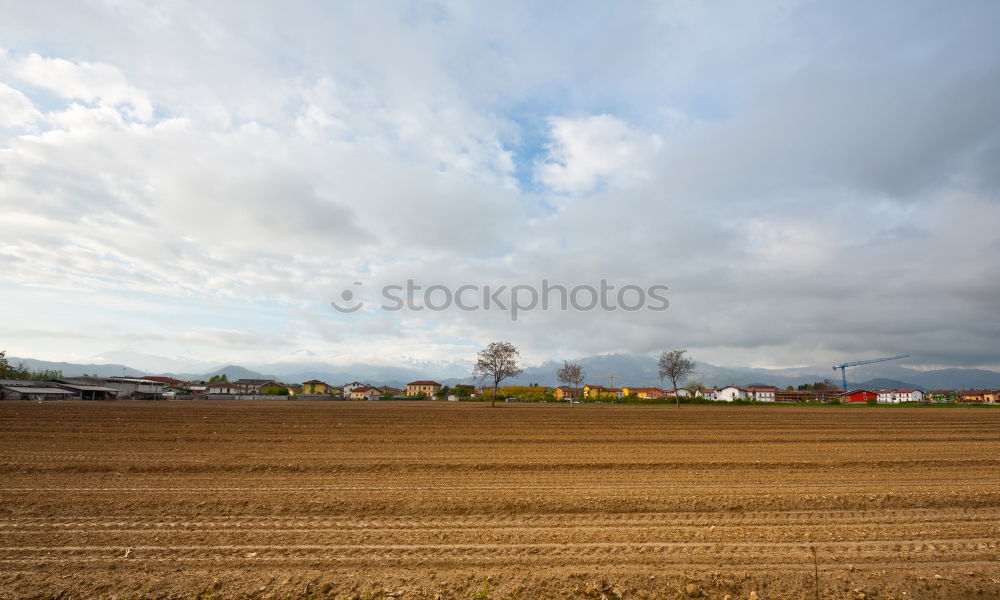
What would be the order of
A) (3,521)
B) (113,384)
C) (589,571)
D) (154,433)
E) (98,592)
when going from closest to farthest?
(98,592) < (589,571) < (3,521) < (154,433) < (113,384)

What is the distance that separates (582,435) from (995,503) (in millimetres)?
16874

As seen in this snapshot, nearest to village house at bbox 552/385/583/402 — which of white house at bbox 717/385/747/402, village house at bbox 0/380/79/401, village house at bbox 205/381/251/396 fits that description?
white house at bbox 717/385/747/402

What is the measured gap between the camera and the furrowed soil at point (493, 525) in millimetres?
7234

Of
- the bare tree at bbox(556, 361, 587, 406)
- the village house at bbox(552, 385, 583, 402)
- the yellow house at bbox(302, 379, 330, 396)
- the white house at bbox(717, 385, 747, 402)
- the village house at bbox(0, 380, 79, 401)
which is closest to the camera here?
the village house at bbox(0, 380, 79, 401)

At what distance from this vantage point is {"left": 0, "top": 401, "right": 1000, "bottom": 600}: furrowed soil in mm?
7234

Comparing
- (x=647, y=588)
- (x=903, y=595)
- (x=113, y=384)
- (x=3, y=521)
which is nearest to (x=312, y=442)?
(x=3, y=521)

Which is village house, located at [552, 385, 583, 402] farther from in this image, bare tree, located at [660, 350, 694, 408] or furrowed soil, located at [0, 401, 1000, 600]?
furrowed soil, located at [0, 401, 1000, 600]

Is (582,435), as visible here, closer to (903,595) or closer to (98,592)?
(903,595)

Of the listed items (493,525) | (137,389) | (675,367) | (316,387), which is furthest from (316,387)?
(493,525)

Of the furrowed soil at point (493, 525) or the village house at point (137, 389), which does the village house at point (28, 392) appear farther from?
the furrowed soil at point (493, 525)

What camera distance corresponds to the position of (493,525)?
9773mm

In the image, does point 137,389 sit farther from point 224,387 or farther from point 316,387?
point 316,387

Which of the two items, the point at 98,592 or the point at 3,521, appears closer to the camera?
the point at 98,592

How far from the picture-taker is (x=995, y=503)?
11.6m
